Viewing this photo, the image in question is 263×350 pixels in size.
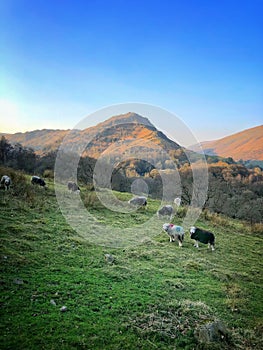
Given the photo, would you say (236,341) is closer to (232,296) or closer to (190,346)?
(190,346)

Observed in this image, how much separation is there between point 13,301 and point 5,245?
3.14m

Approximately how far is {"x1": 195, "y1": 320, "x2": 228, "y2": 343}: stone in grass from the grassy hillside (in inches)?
3.1

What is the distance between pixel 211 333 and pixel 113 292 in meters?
2.68

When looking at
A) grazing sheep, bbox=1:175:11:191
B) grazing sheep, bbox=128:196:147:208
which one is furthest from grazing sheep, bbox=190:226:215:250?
grazing sheep, bbox=1:175:11:191

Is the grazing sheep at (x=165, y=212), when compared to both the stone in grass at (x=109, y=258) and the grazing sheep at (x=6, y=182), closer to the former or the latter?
the stone in grass at (x=109, y=258)

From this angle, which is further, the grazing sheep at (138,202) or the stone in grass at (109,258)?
the grazing sheep at (138,202)

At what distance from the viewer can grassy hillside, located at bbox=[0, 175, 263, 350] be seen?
512 centimetres

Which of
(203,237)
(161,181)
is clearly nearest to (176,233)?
(203,237)

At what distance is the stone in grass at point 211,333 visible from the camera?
5480 mm

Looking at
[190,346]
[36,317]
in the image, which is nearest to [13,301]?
[36,317]

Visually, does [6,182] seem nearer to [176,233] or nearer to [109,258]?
[109,258]

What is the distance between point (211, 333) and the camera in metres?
5.55

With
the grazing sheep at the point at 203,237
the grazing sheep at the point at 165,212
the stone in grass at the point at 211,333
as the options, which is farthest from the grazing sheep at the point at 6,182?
the stone in grass at the point at 211,333

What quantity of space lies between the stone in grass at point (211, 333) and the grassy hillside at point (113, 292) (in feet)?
0.26
